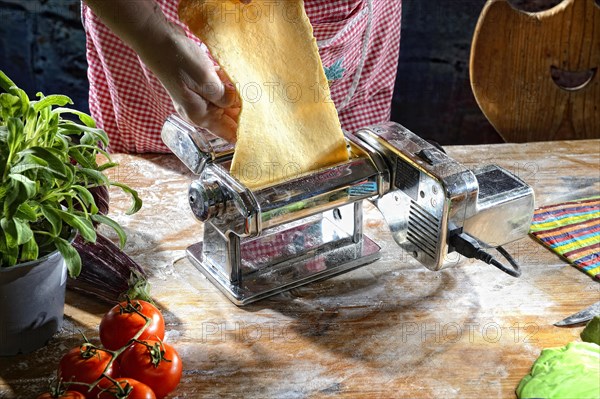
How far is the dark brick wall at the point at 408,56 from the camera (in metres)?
3.24

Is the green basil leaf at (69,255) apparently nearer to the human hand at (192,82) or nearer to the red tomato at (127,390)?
the red tomato at (127,390)

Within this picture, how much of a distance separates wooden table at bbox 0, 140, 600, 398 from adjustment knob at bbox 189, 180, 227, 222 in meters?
0.17

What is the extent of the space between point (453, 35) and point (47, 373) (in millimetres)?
2377

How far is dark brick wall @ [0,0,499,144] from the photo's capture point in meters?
3.24

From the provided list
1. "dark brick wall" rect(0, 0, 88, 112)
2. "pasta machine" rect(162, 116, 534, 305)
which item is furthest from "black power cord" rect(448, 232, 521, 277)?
"dark brick wall" rect(0, 0, 88, 112)

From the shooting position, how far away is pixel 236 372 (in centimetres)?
134

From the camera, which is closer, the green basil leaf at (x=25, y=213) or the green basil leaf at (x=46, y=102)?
the green basil leaf at (x=25, y=213)

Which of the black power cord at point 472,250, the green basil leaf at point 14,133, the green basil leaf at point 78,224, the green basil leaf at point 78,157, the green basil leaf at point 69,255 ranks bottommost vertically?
the black power cord at point 472,250

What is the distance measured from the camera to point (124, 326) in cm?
132

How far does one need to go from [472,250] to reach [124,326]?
582 mm

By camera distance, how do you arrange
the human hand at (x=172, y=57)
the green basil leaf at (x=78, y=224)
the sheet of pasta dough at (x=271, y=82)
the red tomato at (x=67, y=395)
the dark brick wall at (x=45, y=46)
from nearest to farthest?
the red tomato at (x=67, y=395) < the green basil leaf at (x=78, y=224) < the sheet of pasta dough at (x=271, y=82) < the human hand at (x=172, y=57) < the dark brick wall at (x=45, y=46)

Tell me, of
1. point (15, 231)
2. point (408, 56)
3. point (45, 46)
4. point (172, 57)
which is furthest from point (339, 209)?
point (45, 46)

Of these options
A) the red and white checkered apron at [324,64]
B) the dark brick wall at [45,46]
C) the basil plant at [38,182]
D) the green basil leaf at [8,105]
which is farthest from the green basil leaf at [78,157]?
the dark brick wall at [45,46]

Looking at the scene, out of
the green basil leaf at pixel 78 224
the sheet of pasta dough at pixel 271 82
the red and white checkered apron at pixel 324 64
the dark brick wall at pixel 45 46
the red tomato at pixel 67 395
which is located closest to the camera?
the red tomato at pixel 67 395
